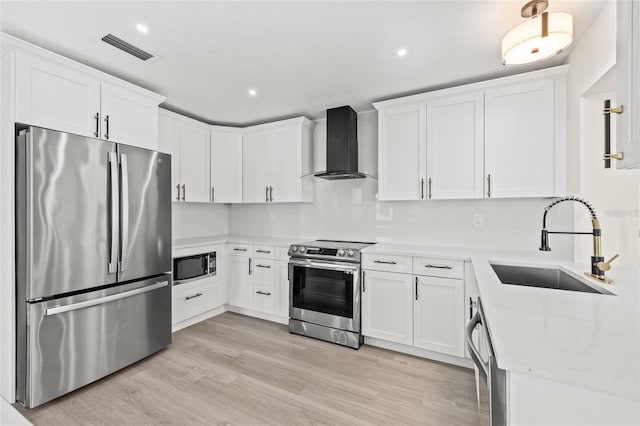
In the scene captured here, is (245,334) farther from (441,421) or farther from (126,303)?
(441,421)

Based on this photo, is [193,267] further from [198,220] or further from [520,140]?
[520,140]

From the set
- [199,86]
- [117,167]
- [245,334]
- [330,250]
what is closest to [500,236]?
[330,250]

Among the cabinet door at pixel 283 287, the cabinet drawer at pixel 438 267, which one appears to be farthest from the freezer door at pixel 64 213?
the cabinet drawer at pixel 438 267

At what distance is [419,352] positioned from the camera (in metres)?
2.75

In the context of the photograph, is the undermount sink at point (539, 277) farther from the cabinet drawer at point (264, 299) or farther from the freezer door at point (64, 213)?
the freezer door at point (64, 213)

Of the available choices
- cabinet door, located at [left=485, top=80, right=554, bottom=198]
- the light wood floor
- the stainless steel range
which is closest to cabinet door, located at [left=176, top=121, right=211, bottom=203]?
the stainless steel range

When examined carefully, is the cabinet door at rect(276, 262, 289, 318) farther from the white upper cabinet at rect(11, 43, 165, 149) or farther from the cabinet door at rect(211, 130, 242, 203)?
the white upper cabinet at rect(11, 43, 165, 149)

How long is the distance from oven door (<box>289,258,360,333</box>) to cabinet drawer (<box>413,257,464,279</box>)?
59cm

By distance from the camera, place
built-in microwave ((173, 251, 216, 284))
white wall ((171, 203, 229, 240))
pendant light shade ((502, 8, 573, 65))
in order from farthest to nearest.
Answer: white wall ((171, 203, 229, 240)), built-in microwave ((173, 251, 216, 284)), pendant light shade ((502, 8, 573, 65))

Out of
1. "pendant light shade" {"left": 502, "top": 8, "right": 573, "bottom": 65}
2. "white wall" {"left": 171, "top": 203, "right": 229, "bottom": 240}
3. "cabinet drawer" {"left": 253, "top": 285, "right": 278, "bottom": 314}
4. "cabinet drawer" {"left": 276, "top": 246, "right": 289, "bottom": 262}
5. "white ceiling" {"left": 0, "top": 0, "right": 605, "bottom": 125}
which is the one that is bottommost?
"cabinet drawer" {"left": 253, "top": 285, "right": 278, "bottom": 314}

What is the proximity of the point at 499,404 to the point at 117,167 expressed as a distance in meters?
2.84

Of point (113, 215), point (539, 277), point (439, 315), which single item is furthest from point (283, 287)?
point (539, 277)

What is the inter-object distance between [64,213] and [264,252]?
1.97m

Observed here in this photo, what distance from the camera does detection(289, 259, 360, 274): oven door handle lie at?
294 centimetres
